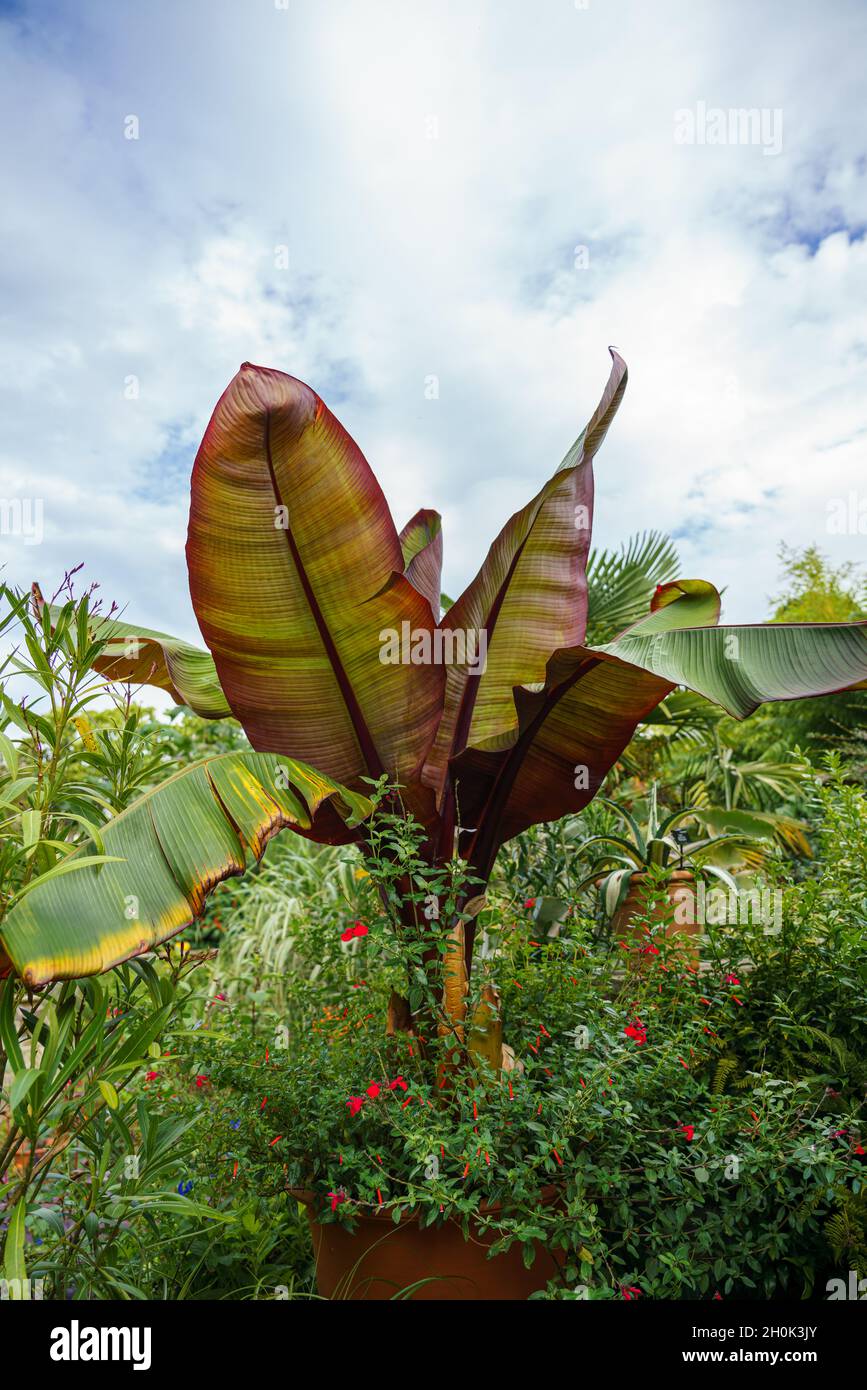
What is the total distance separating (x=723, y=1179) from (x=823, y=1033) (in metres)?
0.50

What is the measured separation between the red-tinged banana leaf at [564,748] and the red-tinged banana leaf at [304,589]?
30 centimetres

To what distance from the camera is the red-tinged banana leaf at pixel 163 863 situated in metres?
1.58

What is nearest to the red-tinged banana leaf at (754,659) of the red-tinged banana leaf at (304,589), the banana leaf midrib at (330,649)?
the red-tinged banana leaf at (304,589)

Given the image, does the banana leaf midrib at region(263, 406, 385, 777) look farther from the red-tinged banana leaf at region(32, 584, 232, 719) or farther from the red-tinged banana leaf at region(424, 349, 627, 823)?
the red-tinged banana leaf at region(32, 584, 232, 719)

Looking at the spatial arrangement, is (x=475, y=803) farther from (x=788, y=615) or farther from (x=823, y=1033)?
(x=788, y=615)

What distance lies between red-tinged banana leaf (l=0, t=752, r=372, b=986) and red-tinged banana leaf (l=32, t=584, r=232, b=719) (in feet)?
2.46

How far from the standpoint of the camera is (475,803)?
2.75 metres

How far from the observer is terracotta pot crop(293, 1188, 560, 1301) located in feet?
6.69

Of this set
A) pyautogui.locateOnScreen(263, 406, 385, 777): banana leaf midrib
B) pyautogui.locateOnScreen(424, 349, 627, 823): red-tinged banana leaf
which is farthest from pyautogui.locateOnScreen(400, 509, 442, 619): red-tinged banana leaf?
pyautogui.locateOnScreen(263, 406, 385, 777): banana leaf midrib

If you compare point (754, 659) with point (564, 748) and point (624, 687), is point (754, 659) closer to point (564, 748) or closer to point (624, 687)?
point (624, 687)

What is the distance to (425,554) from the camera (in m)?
2.79

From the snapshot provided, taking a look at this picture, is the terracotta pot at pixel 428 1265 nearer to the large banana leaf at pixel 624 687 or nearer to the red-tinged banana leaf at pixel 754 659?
the large banana leaf at pixel 624 687

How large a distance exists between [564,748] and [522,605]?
50 cm

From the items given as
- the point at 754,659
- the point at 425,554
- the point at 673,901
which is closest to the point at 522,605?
the point at 425,554
